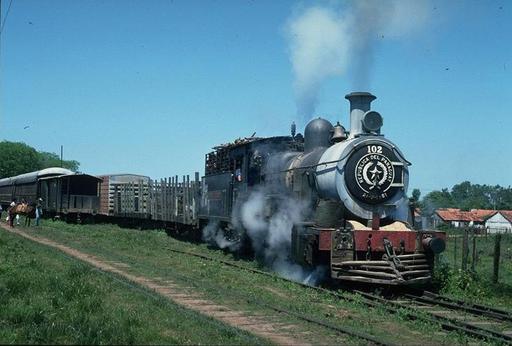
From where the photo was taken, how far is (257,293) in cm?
1174

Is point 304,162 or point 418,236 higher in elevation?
point 304,162

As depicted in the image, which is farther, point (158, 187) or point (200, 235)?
point (158, 187)

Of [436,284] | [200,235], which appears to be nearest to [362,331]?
[436,284]

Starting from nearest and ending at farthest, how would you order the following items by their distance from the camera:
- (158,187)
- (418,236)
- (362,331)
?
(362,331) < (418,236) < (158,187)

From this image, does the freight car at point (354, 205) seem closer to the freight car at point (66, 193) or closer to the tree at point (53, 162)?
the freight car at point (66, 193)

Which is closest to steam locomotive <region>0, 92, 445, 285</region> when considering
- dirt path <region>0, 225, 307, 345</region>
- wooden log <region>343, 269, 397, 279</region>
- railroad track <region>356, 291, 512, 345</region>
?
wooden log <region>343, 269, 397, 279</region>

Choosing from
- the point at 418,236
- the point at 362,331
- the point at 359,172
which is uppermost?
the point at 359,172

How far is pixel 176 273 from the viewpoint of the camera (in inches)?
575

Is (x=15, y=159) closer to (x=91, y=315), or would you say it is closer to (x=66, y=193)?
(x=66, y=193)

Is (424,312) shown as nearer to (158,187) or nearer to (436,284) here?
(436,284)

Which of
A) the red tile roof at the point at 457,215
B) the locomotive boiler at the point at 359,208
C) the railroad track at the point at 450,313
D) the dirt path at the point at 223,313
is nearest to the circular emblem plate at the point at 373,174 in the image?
the locomotive boiler at the point at 359,208

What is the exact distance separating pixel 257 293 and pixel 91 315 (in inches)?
165

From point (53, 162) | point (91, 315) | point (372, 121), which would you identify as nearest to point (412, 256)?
point (372, 121)

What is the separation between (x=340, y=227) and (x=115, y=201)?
25385mm
